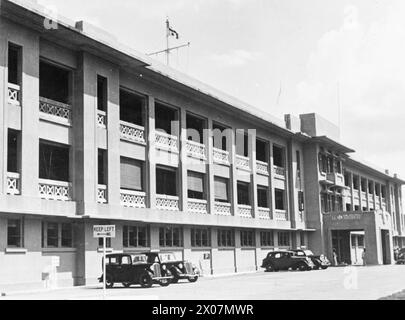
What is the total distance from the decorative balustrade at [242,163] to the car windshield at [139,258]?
1636 centimetres

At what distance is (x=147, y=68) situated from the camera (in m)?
31.1

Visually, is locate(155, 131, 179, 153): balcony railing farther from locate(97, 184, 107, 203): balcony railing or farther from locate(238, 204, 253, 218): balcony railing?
locate(238, 204, 253, 218): balcony railing

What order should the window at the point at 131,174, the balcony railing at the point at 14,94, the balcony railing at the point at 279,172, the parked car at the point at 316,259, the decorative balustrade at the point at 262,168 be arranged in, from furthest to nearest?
the balcony railing at the point at 279,172 < the decorative balustrade at the point at 262,168 < the parked car at the point at 316,259 < the window at the point at 131,174 < the balcony railing at the point at 14,94

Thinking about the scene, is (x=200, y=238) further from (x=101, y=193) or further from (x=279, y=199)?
(x=279, y=199)

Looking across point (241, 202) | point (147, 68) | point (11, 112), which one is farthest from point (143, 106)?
point (241, 202)

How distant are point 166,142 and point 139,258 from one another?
9.40m

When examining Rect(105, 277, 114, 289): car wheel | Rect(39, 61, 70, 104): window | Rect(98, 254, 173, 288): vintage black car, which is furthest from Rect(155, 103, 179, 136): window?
Rect(105, 277, 114, 289): car wheel

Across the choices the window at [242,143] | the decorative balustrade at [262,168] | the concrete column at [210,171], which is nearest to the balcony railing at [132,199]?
the concrete column at [210,171]

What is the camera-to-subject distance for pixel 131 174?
102ft

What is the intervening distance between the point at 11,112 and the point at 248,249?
22.7m

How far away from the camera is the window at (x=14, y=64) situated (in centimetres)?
2450

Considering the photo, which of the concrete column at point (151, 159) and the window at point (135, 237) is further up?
the concrete column at point (151, 159)

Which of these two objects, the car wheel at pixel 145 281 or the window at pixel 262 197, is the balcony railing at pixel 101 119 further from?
the window at pixel 262 197
